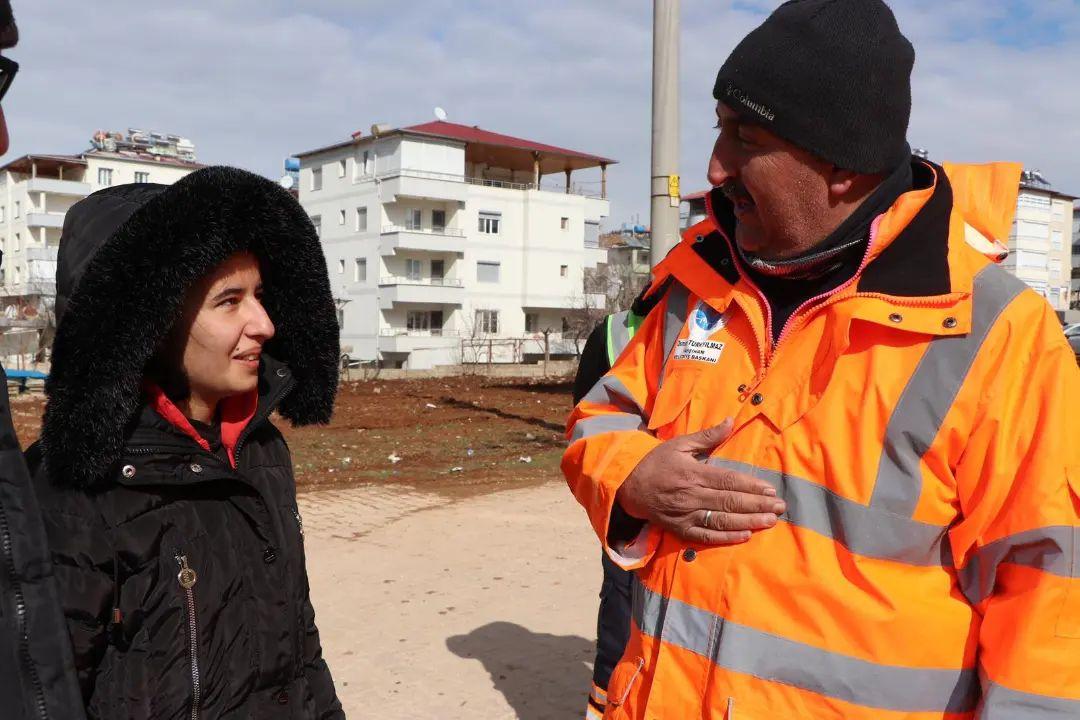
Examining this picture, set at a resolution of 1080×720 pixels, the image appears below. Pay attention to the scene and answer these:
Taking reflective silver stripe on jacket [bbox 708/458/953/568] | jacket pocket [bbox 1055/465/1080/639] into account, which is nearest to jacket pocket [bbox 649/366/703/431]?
reflective silver stripe on jacket [bbox 708/458/953/568]

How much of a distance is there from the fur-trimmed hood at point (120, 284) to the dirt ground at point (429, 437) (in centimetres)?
784

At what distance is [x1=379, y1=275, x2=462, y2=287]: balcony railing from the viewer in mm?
50094

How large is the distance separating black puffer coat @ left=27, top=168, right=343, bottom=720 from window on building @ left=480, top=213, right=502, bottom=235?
5185 centimetres

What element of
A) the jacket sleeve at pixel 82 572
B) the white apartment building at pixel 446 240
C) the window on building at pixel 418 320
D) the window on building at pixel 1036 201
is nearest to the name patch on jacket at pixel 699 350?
the jacket sleeve at pixel 82 572

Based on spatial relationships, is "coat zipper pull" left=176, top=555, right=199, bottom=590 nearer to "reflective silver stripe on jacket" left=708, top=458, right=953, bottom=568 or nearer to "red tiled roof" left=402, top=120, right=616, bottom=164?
"reflective silver stripe on jacket" left=708, top=458, right=953, bottom=568

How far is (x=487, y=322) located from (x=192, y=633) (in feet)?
169

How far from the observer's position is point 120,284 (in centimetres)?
215

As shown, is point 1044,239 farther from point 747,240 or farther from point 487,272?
point 747,240

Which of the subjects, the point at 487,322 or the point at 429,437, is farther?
the point at 487,322

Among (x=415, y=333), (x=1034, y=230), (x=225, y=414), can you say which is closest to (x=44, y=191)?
(x=415, y=333)

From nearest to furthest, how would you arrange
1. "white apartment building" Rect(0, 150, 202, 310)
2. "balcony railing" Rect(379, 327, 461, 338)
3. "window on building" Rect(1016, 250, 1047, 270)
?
"balcony railing" Rect(379, 327, 461, 338), "white apartment building" Rect(0, 150, 202, 310), "window on building" Rect(1016, 250, 1047, 270)

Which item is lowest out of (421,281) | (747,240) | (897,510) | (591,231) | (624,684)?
(624,684)

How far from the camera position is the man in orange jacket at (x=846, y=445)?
62.5 inches

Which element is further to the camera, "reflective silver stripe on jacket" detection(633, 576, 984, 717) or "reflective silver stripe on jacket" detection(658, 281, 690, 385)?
"reflective silver stripe on jacket" detection(658, 281, 690, 385)
